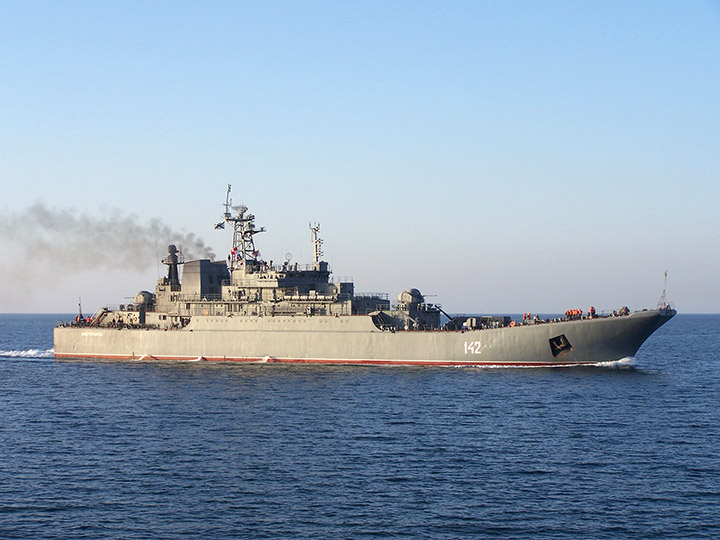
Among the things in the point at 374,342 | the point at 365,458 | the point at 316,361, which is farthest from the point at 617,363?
the point at 365,458

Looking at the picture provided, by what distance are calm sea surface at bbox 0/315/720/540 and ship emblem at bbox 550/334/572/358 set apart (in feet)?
10.1

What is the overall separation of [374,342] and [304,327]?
5.53 metres

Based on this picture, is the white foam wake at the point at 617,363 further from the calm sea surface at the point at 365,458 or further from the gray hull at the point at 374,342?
the calm sea surface at the point at 365,458

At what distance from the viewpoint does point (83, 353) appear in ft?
215

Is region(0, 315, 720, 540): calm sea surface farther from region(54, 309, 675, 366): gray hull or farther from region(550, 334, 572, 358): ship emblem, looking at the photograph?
region(54, 309, 675, 366): gray hull

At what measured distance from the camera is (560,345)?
51.6 metres

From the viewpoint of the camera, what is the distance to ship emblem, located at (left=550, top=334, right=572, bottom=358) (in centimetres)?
5150

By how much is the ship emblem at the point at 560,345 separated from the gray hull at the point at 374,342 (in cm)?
7

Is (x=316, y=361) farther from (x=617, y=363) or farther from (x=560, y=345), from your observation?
(x=617, y=363)

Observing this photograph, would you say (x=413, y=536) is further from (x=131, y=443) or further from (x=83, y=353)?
(x=83, y=353)

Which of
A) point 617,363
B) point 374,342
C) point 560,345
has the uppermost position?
point 374,342

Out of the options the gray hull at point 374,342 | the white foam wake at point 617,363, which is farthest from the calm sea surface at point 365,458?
the gray hull at point 374,342

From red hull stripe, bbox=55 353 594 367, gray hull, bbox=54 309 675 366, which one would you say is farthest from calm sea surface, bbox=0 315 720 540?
red hull stripe, bbox=55 353 594 367

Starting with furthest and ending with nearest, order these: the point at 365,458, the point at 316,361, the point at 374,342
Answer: the point at 316,361 → the point at 374,342 → the point at 365,458
